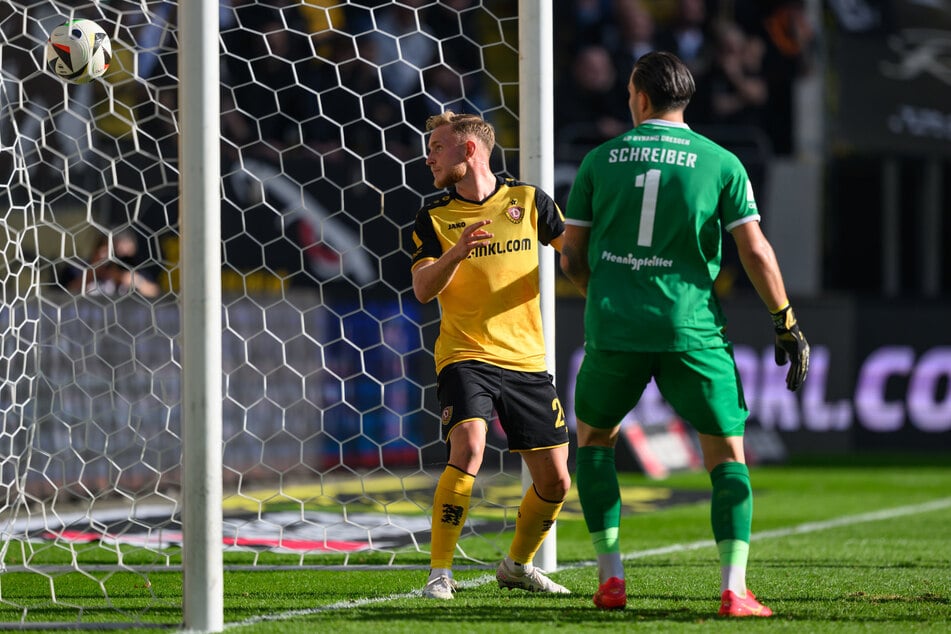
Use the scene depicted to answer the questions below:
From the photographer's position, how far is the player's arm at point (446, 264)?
15.2 feet

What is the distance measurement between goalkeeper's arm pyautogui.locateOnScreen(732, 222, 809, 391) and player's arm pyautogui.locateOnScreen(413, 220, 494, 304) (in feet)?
2.86

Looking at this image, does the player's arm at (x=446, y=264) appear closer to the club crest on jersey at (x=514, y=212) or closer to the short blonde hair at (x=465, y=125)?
the club crest on jersey at (x=514, y=212)

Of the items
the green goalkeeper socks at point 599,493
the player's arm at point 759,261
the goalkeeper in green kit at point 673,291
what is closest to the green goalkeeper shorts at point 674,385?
the goalkeeper in green kit at point 673,291

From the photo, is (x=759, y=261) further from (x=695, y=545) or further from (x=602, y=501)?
(x=695, y=545)

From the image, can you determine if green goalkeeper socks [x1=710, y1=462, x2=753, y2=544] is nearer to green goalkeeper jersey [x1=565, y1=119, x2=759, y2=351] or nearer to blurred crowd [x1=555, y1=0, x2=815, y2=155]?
green goalkeeper jersey [x1=565, y1=119, x2=759, y2=351]

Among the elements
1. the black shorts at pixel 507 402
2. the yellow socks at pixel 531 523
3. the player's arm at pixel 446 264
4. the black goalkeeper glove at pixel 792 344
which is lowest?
the yellow socks at pixel 531 523

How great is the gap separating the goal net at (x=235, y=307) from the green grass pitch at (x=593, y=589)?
8 centimetres

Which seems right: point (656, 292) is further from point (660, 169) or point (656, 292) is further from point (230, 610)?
point (230, 610)

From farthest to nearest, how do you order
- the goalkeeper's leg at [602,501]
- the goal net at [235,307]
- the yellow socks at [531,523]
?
the goal net at [235,307], the yellow socks at [531,523], the goalkeeper's leg at [602,501]

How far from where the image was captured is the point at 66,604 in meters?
4.96

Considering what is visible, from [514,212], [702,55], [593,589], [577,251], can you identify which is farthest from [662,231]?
[702,55]

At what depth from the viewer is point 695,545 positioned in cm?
707

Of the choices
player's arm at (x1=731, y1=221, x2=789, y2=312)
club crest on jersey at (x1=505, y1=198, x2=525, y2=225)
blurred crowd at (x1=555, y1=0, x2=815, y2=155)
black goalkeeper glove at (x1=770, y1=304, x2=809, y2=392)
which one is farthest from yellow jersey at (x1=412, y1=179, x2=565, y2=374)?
blurred crowd at (x1=555, y1=0, x2=815, y2=155)

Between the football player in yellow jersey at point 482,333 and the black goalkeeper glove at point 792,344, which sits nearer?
the black goalkeeper glove at point 792,344
